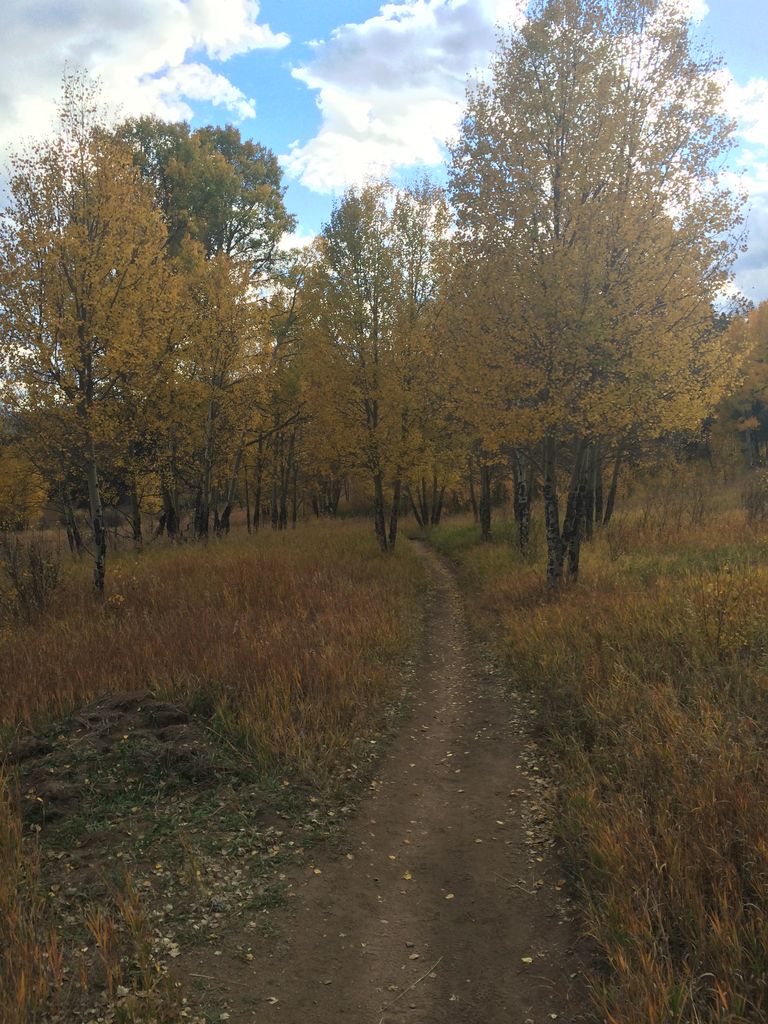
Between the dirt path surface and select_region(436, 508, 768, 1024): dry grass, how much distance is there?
0.32 metres

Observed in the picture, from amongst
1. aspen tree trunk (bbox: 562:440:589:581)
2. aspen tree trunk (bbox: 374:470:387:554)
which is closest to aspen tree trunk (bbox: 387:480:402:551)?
aspen tree trunk (bbox: 374:470:387:554)

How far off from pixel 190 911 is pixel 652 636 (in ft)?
18.5

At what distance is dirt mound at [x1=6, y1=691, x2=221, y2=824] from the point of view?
4.65 meters

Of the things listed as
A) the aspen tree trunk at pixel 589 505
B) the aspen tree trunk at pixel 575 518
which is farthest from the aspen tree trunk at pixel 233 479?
the aspen tree trunk at pixel 575 518

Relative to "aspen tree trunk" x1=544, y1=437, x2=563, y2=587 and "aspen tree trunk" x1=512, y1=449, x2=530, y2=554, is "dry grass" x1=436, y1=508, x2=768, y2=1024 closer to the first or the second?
"aspen tree trunk" x1=544, y1=437, x2=563, y2=587

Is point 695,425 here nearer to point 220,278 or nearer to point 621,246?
point 621,246

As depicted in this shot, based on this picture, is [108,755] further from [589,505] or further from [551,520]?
[589,505]

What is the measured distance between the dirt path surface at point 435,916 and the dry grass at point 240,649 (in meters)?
1.01

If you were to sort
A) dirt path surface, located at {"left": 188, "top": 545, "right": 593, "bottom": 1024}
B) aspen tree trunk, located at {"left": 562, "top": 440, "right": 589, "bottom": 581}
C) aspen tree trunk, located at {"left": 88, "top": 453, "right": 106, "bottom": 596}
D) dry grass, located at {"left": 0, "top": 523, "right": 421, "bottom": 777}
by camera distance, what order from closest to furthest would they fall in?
dirt path surface, located at {"left": 188, "top": 545, "right": 593, "bottom": 1024}, dry grass, located at {"left": 0, "top": 523, "right": 421, "bottom": 777}, aspen tree trunk, located at {"left": 562, "top": 440, "right": 589, "bottom": 581}, aspen tree trunk, located at {"left": 88, "top": 453, "right": 106, "bottom": 596}

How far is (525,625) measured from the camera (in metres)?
8.96

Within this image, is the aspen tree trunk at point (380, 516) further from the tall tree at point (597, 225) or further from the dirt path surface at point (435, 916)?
the dirt path surface at point (435, 916)

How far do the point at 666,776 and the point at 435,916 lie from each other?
6.55 feet

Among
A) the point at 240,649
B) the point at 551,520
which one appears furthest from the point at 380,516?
the point at 240,649

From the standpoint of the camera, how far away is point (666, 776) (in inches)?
168
